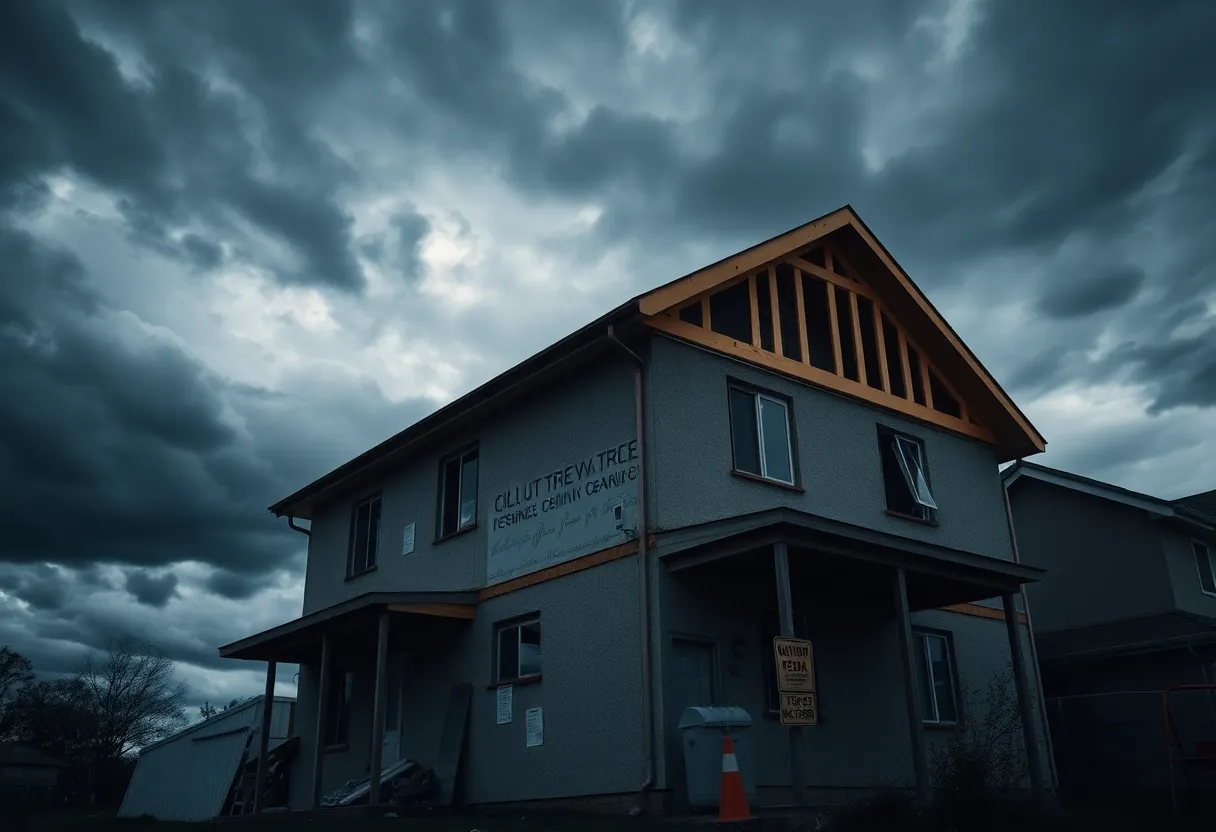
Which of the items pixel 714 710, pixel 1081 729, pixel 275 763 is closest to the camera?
pixel 714 710

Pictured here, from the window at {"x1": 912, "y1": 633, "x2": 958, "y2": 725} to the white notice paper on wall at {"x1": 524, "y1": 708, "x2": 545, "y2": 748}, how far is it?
5713 millimetres

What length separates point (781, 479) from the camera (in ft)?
46.0

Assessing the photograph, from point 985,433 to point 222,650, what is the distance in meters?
14.0

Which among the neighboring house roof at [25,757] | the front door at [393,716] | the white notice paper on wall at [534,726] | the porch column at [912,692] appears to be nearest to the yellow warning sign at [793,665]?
the porch column at [912,692]

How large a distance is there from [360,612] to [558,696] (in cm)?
323

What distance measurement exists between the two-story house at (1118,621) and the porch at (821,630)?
4.36m

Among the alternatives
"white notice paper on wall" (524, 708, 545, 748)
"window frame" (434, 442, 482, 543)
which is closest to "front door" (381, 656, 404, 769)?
"window frame" (434, 442, 482, 543)

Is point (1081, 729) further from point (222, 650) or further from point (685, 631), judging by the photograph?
point (222, 650)

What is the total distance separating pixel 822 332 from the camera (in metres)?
16.0

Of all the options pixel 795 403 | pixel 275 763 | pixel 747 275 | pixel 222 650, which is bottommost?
pixel 275 763

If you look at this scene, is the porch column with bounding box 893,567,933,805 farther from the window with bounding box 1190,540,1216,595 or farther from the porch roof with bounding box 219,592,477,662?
the window with bounding box 1190,540,1216,595

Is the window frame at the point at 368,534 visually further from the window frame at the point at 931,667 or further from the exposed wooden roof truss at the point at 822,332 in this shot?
the window frame at the point at 931,667

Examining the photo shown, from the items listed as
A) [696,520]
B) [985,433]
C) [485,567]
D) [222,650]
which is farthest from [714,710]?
[222,650]

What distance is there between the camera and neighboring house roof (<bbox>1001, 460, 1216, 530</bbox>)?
1908 centimetres
